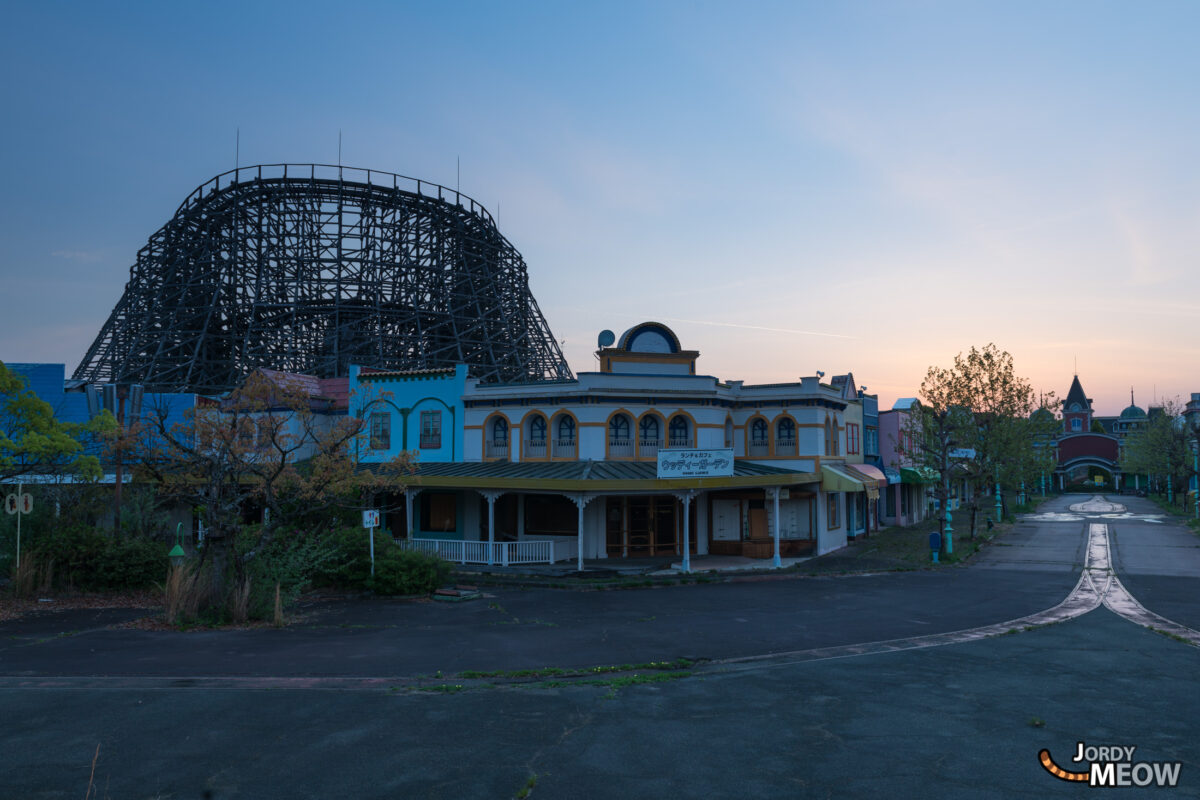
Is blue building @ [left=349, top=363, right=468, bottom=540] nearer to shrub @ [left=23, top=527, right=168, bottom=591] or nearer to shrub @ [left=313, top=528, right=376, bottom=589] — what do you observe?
shrub @ [left=313, top=528, right=376, bottom=589]

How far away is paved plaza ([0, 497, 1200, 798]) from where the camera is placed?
7988 mm

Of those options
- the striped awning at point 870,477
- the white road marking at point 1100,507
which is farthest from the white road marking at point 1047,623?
the white road marking at point 1100,507

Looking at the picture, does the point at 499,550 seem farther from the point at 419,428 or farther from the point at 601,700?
the point at 601,700

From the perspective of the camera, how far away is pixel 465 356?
56344mm

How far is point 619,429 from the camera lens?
92.7 ft

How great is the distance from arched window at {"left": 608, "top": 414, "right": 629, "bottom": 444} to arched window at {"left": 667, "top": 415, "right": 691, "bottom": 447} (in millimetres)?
1802

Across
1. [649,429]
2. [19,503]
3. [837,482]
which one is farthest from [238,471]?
[837,482]

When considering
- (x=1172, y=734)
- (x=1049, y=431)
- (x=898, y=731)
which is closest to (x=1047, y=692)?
(x=1172, y=734)

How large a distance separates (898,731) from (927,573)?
17.9 metres

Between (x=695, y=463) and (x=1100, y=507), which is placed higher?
(x=695, y=463)

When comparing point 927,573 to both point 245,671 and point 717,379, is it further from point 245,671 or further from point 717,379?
point 245,671

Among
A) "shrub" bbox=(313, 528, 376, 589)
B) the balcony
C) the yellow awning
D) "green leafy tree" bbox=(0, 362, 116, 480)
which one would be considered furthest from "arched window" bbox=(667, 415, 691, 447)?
"green leafy tree" bbox=(0, 362, 116, 480)

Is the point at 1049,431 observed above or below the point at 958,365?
below

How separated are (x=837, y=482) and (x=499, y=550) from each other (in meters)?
13.9
